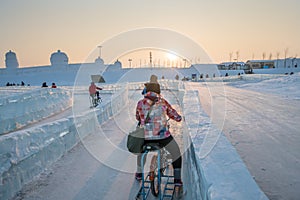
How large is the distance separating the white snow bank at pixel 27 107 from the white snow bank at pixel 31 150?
4.53 meters

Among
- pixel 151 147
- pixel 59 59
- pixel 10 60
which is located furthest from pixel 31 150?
pixel 10 60

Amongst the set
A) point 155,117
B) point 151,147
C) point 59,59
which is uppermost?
point 59,59

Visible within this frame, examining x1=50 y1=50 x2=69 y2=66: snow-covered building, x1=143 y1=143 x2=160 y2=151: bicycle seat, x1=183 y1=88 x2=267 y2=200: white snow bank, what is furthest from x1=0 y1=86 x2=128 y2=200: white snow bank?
x1=50 y1=50 x2=69 y2=66: snow-covered building

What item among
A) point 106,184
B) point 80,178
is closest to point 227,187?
point 106,184

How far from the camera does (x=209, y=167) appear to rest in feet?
9.59

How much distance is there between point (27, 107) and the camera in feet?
39.0

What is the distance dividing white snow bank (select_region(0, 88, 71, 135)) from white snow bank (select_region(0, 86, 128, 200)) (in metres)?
4.53

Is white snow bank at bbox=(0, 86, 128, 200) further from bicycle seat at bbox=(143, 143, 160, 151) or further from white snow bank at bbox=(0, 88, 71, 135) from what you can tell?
white snow bank at bbox=(0, 88, 71, 135)

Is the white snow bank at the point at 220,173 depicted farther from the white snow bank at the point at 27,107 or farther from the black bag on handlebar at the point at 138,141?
the white snow bank at the point at 27,107

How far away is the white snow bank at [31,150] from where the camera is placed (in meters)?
4.15

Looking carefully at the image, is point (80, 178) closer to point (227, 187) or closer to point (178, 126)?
point (227, 187)

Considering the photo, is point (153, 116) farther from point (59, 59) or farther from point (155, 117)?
point (59, 59)

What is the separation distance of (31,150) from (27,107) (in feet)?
25.7

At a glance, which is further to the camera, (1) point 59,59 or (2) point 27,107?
(1) point 59,59
